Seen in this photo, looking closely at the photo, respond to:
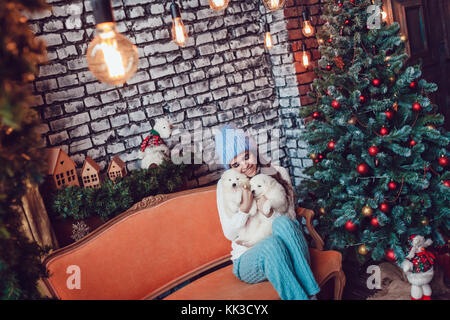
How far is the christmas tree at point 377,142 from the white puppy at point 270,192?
688mm

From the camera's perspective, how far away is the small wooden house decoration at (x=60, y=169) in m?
2.58

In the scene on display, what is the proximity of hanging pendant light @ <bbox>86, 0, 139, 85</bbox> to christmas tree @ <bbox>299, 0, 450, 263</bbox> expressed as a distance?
74.3 inches

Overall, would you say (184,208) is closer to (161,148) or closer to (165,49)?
(161,148)

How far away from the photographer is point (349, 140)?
2.88 m

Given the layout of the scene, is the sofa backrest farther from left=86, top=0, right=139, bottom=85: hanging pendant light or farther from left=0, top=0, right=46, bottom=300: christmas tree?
left=86, top=0, right=139, bottom=85: hanging pendant light

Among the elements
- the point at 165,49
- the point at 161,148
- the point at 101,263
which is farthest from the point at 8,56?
the point at 165,49

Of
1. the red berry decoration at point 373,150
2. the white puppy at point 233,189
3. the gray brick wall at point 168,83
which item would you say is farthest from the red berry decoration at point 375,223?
the gray brick wall at point 168,83

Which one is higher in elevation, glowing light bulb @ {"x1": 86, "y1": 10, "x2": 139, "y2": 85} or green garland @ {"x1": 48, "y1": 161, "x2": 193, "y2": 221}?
glowing light bulb @ {"x1": 86, "y1": 10, "x2": 139, "y2": 85}

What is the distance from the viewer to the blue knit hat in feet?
7.89

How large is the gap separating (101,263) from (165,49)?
182cm

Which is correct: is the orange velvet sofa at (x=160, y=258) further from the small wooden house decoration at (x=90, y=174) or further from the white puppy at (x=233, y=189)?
the small wooden house decoration at (x=90, y=174)

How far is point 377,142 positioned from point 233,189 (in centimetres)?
113

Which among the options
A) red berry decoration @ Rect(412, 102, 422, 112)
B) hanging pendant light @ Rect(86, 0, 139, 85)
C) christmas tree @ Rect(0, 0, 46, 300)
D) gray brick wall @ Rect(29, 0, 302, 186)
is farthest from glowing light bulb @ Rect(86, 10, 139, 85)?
red berry decoration @ Rect(412, 102, 422, 112)

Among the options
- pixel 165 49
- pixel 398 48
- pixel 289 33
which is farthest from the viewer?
pixel 289 33
